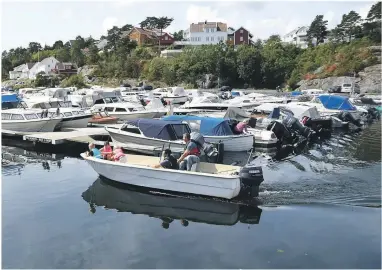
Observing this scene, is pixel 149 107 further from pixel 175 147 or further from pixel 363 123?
pixel 363 123

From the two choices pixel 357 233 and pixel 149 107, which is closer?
pixel 357 233

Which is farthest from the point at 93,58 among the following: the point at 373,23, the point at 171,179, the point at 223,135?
the point at 171,179

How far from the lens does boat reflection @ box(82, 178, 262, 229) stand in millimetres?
12875

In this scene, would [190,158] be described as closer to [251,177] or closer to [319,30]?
[251,177]

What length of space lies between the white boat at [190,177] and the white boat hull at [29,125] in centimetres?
1094

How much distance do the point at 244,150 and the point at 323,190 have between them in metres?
7.64

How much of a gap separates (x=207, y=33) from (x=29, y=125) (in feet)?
275

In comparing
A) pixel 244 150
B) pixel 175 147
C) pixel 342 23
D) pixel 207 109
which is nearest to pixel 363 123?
pixel 207 109

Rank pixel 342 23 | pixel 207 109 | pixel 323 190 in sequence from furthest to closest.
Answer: pixel 342 23 < pixel 207 109 < pixel 323 190

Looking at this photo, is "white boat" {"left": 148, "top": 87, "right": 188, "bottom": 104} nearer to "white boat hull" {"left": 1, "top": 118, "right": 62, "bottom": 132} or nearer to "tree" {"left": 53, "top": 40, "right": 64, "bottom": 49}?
"white boat hull" {"left": 1, "top": 118, "right": 62, "bottom": 132}

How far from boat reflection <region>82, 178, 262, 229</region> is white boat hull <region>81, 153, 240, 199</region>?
317 mm

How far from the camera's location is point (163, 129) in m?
20.4

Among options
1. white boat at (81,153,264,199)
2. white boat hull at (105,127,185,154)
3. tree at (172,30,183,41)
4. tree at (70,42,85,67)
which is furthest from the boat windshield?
tree at (172,30,183,41)

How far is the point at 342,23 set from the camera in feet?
276
